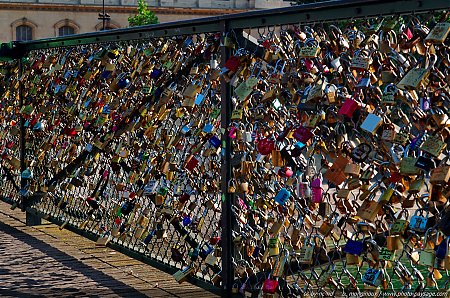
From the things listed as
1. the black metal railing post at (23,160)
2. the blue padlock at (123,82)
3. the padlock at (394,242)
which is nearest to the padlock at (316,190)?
the padlock at (394,242)

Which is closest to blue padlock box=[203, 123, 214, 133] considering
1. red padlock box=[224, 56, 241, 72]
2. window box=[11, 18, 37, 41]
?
red padlock box=[224, 56, 241, 72]

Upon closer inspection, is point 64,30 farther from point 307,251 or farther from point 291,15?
point 307,251

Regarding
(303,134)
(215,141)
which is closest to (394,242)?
(303,134)

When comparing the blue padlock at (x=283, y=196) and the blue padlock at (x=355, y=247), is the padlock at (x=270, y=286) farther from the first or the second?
the blue padlock at (x=355, y=247)

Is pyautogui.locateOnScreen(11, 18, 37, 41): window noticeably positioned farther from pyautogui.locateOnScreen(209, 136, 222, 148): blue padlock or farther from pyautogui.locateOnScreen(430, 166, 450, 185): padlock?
pyautogui.locateOnScreen(430, 166, 450, 185): padlock

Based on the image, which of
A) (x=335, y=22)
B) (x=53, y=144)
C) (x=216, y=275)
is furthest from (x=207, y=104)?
(x=53, y=144)

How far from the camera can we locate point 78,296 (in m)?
5.89

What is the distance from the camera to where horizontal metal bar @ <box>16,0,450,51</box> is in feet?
12.2

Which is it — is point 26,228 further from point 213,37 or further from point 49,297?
point 213,37

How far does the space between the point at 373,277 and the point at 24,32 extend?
69042 millimetres

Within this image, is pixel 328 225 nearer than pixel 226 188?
Yes

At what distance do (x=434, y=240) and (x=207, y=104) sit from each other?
2135mm

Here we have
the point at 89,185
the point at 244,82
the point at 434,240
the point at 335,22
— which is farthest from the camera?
the point at 89,185

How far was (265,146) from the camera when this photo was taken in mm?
A: 4586
